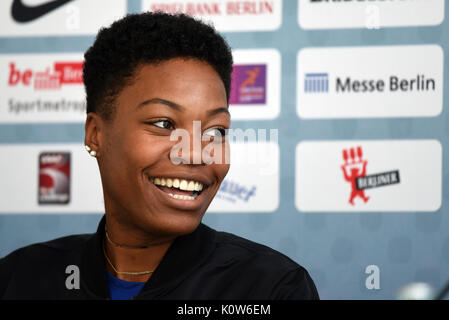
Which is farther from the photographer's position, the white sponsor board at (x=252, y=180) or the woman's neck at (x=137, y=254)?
the white sponsor board at (x=252, y=180)

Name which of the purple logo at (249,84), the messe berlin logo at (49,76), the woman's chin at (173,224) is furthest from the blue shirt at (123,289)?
the messe berlin logo at (49,76)

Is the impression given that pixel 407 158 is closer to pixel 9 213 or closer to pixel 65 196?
pixel 65 196

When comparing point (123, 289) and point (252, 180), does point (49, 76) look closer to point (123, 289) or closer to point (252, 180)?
point (252, 180)

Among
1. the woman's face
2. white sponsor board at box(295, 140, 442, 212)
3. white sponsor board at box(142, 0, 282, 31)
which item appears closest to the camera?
the woman's face

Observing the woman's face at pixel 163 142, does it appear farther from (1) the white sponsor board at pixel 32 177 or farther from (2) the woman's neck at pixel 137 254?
(1) the white sponsor board at pixel 32 177

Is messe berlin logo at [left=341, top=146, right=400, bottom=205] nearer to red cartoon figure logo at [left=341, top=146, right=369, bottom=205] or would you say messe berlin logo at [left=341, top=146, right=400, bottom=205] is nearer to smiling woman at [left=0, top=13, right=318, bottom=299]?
red cartoon figure logo at [left=341, top=146, right=369, bottom=205]

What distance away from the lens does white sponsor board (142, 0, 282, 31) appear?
1.63 metres

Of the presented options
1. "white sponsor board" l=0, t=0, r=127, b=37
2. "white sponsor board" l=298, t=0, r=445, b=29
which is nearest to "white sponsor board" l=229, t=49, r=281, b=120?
"white sponsor board" l=298, t=0, r=445, b=29

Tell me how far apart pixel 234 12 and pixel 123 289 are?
41.3 inches

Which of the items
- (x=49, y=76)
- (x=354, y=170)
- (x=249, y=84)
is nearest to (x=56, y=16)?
(x=49, y=76)

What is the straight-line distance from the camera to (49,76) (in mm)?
1721

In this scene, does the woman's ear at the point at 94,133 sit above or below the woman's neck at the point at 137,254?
above

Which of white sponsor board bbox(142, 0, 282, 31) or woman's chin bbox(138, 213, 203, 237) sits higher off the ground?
white sponsor board bbox(142, 0, 282, 31)

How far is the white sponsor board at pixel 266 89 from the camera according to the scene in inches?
63.5
